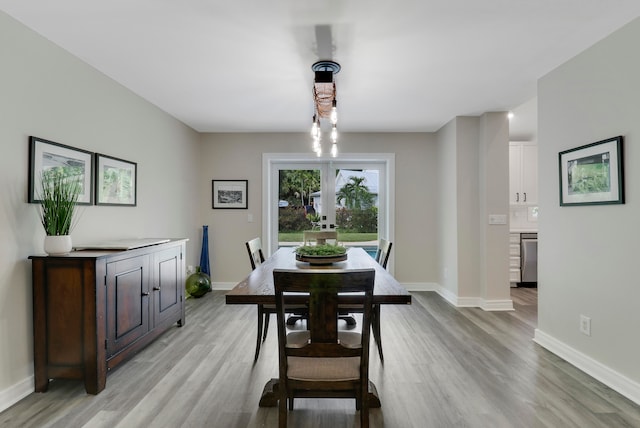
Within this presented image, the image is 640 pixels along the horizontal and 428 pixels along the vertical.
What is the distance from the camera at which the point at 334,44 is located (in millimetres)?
2498

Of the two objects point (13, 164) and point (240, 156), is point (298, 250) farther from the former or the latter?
point (240, 156)

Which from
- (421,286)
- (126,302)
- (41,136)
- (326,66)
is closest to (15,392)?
(126,302)

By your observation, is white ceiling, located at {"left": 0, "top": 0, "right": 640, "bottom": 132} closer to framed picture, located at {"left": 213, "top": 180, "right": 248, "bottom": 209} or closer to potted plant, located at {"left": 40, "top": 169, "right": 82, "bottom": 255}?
potted plant, located at {"left": 40, "top": 169, "right": 82, "bottom": 255}

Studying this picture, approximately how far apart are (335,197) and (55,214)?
147 inches

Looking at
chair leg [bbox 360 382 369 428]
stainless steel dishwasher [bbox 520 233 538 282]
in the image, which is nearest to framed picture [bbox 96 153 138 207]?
chair leg [bbox 360 382 369 428]

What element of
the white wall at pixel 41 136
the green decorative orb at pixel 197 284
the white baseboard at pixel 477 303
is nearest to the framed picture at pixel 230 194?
the green decorative orb at pixel 197 284

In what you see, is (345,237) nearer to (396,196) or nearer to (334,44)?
(396,196)

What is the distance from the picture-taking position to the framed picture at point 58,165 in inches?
89.4

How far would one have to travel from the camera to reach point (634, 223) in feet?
7.22

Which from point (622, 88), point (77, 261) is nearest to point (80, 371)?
point (77, 261)

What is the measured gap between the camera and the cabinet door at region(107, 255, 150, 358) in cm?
239

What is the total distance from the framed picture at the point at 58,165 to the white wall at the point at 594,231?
12.8 feet

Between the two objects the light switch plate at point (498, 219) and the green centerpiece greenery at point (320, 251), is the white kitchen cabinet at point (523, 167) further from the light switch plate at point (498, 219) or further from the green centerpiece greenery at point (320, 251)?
the green centerpiece greenery at point (320, 251)

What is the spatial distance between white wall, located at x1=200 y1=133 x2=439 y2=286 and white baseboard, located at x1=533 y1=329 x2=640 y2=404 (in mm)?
2169
